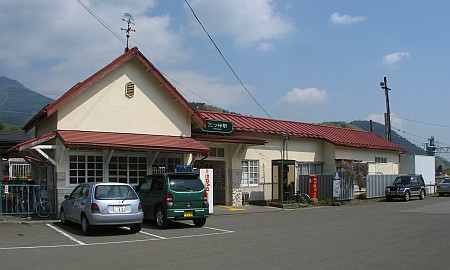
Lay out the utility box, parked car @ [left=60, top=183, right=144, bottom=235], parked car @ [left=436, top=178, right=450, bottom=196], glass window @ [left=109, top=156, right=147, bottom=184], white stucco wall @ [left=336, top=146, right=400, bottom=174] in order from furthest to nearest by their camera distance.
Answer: the utility box → parked car @ [left=436, top=178, right=450, bottom=196] → white stucco wall @ [left=336, top=146, right=400, bottom=174] → glass window @ [left=109, top=156, right=147, bottom=184] → parked car @ [left=60, top=183, right=144, bottom=235]

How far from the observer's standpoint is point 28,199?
17.9 metres

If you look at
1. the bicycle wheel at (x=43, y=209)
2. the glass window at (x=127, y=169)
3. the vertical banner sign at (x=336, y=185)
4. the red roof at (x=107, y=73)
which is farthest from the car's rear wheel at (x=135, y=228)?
the vertical banner sign at (x=336, y=185)

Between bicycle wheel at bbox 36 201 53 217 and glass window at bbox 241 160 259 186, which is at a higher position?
glass window at bbox 241 160 259 186

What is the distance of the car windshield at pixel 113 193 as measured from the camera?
559 inches

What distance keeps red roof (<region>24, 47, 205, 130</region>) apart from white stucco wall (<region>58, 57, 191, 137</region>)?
0.35 meters

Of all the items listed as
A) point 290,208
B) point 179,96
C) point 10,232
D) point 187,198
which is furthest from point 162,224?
point 290,208

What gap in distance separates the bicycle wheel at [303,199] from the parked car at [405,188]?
7.46 metres

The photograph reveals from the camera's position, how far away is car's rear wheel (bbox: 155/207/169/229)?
15797mm

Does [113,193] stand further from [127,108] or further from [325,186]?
[325,186]

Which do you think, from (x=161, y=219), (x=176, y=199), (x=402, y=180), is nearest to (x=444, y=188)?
(x=402, y=180)

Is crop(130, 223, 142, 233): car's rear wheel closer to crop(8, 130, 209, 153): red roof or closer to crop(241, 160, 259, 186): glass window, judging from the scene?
crop(8, 130, 209, 153): red roof

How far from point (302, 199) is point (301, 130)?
17.6 ft

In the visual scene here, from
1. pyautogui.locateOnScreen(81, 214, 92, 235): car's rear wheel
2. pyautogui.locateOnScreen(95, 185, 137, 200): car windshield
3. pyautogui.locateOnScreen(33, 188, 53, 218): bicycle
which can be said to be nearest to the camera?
pyautogui.locateOnScreen(81, 214, 92, 235): car's rear wheel

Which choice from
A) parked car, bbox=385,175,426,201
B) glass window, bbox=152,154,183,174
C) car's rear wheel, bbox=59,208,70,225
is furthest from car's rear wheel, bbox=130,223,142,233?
parked car, bbox=385,175,426,201
